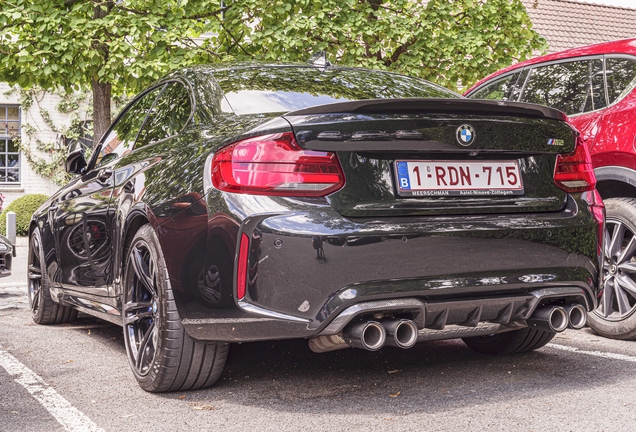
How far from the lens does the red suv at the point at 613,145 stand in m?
5.15

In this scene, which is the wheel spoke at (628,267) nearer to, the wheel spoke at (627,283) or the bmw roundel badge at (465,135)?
the wheel spoke at (627,283)

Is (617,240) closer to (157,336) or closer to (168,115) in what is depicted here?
A: (168,115)

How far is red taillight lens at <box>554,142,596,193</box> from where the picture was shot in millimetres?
3895

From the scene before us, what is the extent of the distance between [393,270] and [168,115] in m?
1.81

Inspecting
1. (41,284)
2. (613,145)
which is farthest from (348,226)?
(41,284)

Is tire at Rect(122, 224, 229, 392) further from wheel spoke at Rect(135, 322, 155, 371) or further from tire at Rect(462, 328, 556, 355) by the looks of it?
tire at Rect(462, 328, 556, 355)

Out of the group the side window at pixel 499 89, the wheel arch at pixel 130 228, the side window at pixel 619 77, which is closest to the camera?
the wheel arch at pixel 130 228

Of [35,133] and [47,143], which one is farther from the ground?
[35,133]

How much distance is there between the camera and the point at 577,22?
22.7 metres

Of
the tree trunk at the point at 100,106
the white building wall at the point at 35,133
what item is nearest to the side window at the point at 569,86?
the tree trunk at the point at 100,106

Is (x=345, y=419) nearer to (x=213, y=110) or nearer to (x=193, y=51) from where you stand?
(x=213, y=110)

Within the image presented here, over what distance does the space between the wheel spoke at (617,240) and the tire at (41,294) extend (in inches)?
148

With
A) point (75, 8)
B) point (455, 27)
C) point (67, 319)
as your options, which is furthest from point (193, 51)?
point (67, 319)

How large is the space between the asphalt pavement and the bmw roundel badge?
1093 millimetres
